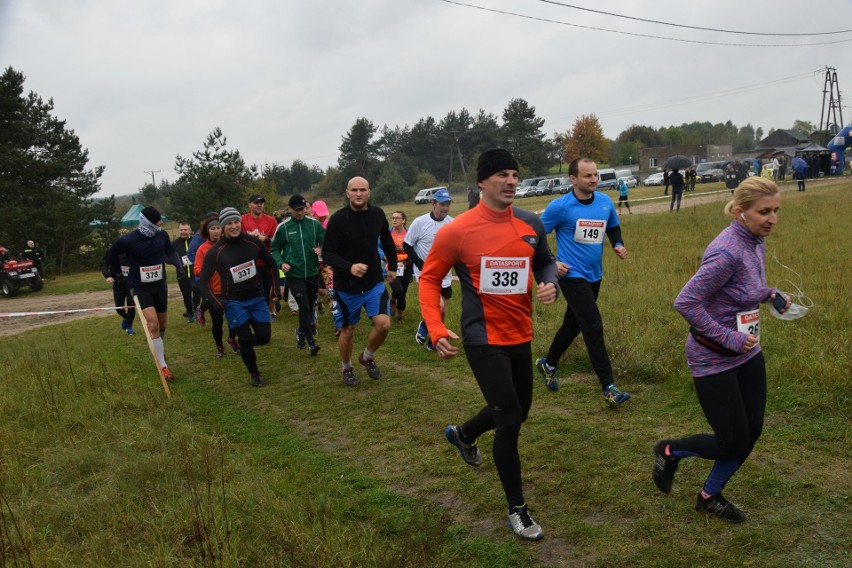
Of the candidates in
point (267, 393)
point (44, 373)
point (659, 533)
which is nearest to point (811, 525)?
point (659, 533)

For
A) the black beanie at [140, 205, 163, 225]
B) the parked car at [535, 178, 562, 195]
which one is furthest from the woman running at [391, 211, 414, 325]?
the parked car at [535, 178, 562, 195]

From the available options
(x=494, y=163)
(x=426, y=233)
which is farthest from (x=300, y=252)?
(x=494, y=163)

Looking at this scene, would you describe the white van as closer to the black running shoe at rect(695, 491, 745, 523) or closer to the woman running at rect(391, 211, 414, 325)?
the woman running at rect(391, 211, 414, 325)

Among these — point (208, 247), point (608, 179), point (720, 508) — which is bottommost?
point (720, 508)

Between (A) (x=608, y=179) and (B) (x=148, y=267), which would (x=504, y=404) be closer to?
(B) (x=148, y=267)

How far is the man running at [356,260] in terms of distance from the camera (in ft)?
23.4

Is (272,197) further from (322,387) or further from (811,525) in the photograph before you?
(811,525)

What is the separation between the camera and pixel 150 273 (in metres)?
8.33

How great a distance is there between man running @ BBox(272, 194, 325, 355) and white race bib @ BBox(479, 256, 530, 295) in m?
5.48

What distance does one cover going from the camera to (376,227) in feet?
24.3

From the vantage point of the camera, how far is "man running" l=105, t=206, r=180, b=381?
27.0ft

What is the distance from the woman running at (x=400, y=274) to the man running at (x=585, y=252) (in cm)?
434

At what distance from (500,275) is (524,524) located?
4.82ft

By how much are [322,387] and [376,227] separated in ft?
6.58
